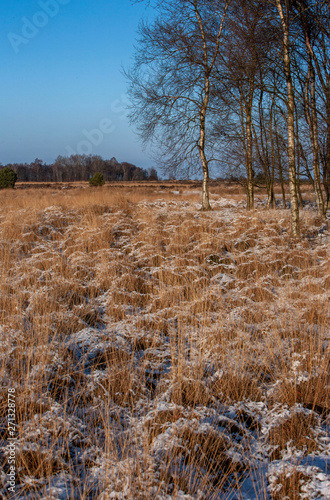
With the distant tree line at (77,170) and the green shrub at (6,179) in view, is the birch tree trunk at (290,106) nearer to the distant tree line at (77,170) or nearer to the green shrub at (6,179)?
the green shrub at (6,179)

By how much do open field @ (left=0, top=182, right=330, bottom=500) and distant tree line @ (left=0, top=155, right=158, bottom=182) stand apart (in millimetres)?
56422

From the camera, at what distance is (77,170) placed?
2721 inches

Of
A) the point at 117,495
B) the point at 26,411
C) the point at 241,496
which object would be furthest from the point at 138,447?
the point at 26,411

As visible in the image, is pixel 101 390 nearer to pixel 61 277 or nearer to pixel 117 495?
pixel 117 495

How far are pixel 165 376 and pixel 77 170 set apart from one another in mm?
71132

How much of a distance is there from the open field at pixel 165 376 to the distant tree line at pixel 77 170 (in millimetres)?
56422

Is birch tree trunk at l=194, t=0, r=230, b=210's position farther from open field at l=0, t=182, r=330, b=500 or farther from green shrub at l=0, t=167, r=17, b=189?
green shrub at l=0, t=167, r=17, b=189

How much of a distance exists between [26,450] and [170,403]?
2.93 feet

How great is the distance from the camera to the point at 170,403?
2223mm

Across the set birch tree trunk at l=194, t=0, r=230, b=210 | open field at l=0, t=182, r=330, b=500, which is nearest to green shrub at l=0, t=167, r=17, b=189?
birch tree trunk at l=194, t=0, r=230, b=210

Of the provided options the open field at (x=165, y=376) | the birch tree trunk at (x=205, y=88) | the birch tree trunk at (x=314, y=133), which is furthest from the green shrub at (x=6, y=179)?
the open field at (x=165, y=376)

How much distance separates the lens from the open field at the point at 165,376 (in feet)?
5.65

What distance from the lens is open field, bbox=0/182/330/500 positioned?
5.65 ft

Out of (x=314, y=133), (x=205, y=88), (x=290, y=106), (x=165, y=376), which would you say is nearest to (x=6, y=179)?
(x=205, y=88)
